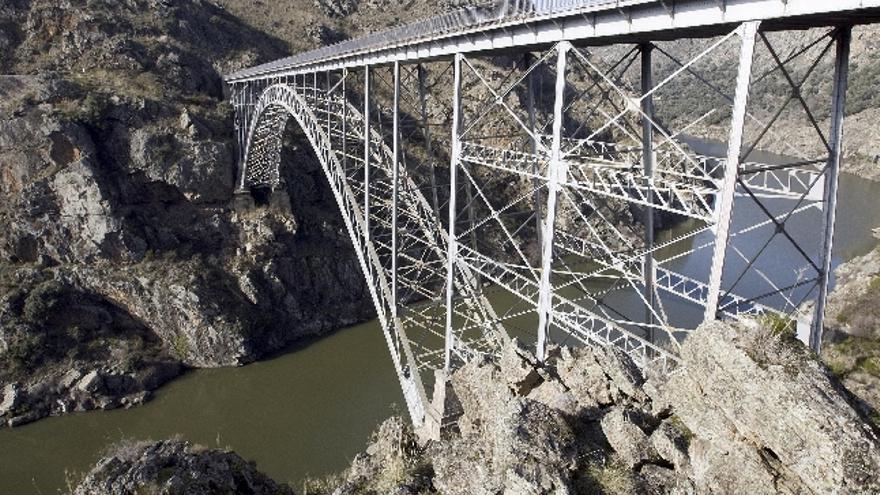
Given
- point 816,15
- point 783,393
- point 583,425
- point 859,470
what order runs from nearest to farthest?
point 859,470 → point 783,393 → point 816,15 → point 583,425

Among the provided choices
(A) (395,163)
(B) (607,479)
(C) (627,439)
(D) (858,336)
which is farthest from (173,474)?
(D) (858,336)

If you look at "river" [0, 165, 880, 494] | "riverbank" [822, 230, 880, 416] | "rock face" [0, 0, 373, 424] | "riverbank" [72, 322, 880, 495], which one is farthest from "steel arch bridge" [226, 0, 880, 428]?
"river" [0, 165, 880, 494]

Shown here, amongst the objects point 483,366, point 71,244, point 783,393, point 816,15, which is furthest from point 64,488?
point 816,15

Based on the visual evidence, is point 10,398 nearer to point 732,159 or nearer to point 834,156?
point 732,159

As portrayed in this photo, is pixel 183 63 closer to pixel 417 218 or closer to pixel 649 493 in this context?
pixel 417 218

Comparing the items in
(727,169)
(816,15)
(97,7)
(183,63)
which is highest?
(97,7)
